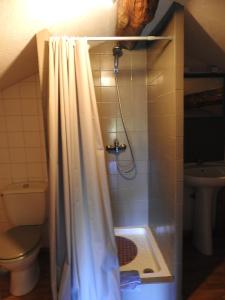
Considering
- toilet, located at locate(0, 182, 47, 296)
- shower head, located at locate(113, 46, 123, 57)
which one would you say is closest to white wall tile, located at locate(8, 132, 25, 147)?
toilet, located at locate(0, 182, 47, 296)

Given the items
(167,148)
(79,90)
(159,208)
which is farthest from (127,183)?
(79,90)

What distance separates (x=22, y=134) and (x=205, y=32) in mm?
1706

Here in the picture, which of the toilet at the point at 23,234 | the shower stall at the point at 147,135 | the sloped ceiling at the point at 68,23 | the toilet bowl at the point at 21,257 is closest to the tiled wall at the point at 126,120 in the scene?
the shower stall at the point at 147,135

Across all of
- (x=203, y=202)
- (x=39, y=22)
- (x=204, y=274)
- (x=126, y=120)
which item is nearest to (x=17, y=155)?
(x=126, y=120)

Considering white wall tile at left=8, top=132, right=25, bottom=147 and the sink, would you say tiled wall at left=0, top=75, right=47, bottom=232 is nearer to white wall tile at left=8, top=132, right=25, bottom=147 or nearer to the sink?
white wall tile at left=8, top=132, right=25, bottom=147

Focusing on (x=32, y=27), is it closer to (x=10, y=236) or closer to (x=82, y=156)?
(x=82, y=156)

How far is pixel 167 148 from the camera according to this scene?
5.16ft

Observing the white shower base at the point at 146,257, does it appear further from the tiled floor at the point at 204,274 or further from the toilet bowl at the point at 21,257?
the toilet bowl at the point at 21,257

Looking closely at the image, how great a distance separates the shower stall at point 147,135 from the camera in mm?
1433

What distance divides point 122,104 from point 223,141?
3.63ft

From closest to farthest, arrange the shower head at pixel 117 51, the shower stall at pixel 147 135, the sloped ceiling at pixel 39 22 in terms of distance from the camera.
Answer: the sloped ceiling at pixel 39 22, the shower stall at pixel 147 135, the shower head at pixel 117 51

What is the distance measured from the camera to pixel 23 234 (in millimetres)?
1866

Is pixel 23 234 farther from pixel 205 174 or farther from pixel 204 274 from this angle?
pixel 205 174

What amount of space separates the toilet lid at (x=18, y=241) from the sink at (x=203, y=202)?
1.40 meters
